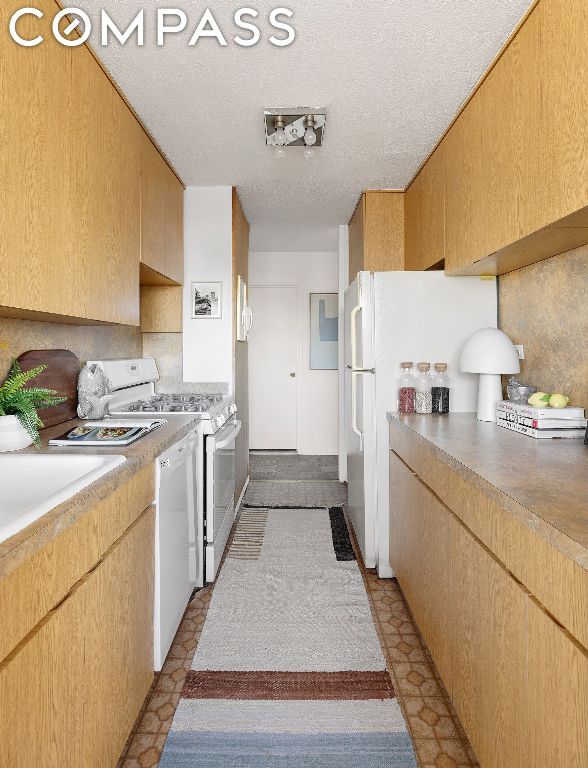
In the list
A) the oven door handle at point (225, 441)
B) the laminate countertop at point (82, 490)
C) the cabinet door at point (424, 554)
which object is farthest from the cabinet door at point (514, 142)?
the oven door handle at point (225, 441)

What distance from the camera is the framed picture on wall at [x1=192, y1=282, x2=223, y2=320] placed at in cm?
352

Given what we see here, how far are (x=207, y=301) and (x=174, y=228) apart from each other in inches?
21.1

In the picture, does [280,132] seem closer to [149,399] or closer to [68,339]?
[68,339]

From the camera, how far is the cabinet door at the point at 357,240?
3714 millimetres

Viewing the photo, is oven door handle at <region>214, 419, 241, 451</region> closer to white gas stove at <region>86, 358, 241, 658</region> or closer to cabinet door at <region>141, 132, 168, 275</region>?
white gas stove at <region>86, 358, 241, 658</region>

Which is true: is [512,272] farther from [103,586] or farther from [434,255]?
[103,586]

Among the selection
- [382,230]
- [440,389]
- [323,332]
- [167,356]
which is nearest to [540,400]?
[440,389]

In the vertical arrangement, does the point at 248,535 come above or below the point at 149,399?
below

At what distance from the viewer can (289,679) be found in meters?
1.90

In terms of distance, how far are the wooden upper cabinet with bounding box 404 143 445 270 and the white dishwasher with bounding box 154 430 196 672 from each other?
1663mm

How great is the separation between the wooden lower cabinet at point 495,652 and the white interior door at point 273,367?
13.6ft

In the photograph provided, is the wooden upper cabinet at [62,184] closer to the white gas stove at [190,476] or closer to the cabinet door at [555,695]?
the white gas stove at [190,476]

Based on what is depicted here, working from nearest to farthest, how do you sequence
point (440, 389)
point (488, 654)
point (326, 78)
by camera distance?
1. point (488, 654)
2. point (326, 78)
3. point (440, 389)

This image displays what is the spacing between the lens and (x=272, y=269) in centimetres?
606
